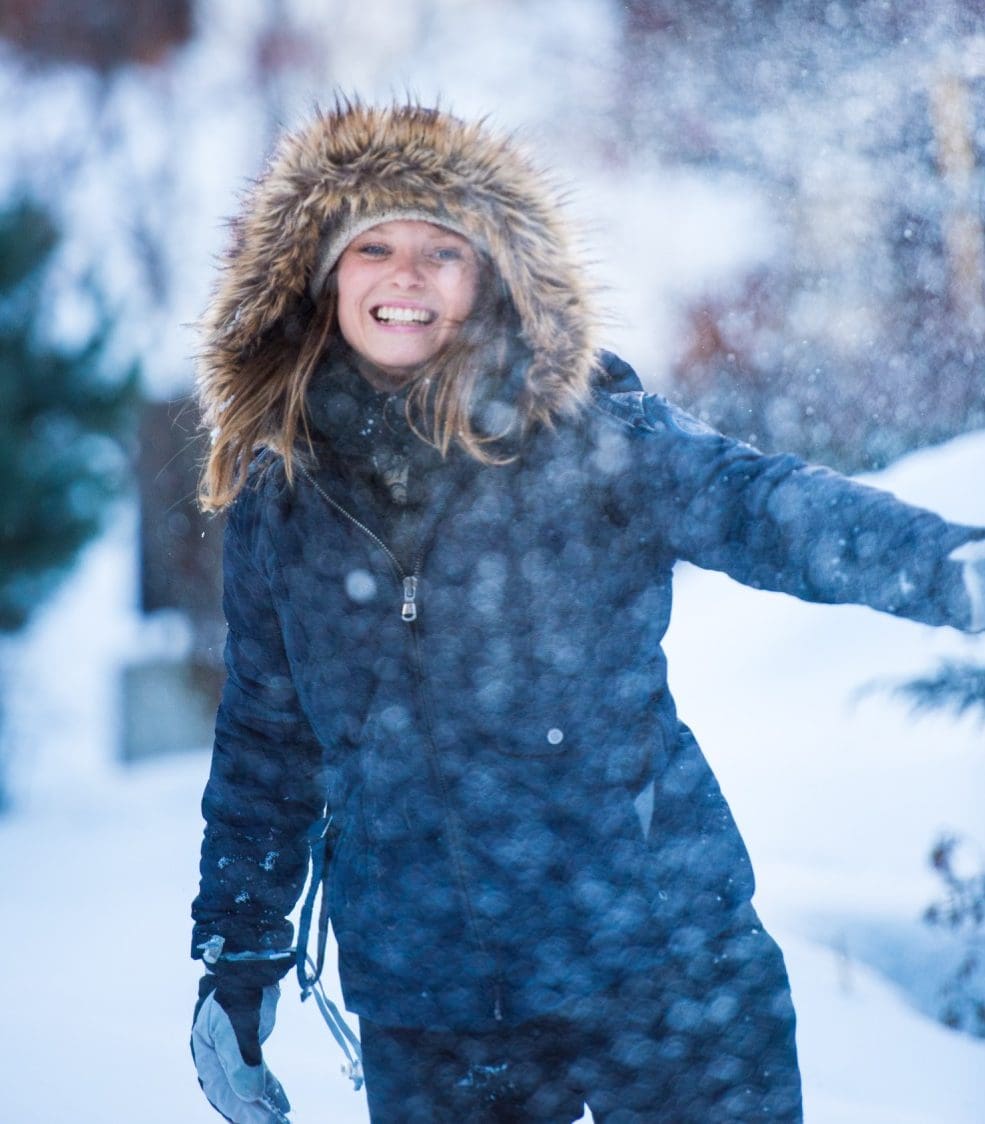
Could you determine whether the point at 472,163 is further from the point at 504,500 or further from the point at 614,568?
the point at 614,568

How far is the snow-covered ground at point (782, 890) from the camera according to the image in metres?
2.29

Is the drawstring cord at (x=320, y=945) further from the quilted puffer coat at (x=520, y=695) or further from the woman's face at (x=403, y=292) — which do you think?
the woman's face at (x=403, y=292)

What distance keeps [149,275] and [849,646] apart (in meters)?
5.07

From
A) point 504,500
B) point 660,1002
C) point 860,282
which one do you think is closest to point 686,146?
point 860,282

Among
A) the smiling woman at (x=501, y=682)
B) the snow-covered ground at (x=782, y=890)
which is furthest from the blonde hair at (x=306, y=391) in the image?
the snow-covered ground at (x=782, y=890)

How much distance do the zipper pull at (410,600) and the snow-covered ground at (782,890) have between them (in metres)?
0.72

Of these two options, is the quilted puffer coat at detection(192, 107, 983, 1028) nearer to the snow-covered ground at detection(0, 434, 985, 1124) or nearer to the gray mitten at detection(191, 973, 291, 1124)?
the gray mitten at detection(191, 973, 291, 1124)

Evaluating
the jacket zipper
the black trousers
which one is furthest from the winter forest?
the black trousers

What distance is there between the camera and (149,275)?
269 inches

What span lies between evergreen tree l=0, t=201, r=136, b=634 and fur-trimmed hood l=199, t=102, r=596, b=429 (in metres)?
6.05

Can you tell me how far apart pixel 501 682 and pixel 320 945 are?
0.45m

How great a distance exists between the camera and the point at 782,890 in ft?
9.68

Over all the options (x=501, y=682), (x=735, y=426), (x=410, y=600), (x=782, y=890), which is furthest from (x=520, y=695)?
(x=735, y=426)

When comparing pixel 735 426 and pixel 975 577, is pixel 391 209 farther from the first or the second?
pixel 735 426
